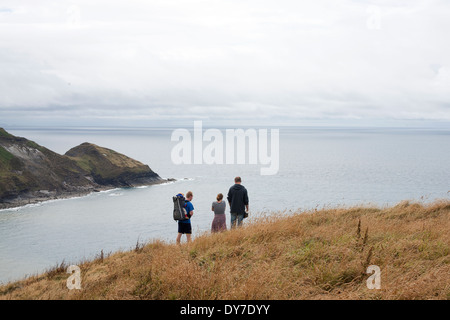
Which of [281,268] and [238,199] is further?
[238,199]

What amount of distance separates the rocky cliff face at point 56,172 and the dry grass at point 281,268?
8519cm

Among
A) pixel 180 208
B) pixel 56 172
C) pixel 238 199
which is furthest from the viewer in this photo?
pixel 56 172

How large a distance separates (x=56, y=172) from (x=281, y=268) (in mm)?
103140

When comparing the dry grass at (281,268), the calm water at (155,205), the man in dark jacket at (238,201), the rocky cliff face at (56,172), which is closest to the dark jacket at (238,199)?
the man in dark jacket at (238,201)

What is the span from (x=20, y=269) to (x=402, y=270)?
52855mm

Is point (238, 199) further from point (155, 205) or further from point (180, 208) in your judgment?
point (155, 205)

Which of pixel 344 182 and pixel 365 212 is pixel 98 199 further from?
pixel 365 212

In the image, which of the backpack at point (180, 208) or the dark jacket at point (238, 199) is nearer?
the backpack at point (180, 208)

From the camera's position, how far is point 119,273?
8.65m

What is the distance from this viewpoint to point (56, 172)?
9994 centimetres

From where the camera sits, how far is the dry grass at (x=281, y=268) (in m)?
6.47

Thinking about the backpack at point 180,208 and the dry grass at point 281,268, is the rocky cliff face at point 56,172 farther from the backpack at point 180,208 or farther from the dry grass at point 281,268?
the dry grass at point 281,268

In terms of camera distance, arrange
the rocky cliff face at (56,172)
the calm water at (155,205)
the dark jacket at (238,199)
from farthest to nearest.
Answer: the rocky cliff face at (56,172) → the calm water at (155,205) → the dark jacket at (238,199)

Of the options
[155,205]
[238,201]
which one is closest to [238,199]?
[238,201]
